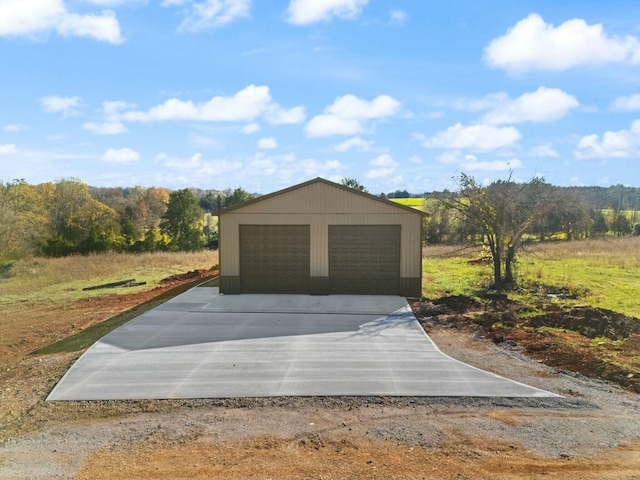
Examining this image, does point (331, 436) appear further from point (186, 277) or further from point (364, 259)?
point (186, 277)

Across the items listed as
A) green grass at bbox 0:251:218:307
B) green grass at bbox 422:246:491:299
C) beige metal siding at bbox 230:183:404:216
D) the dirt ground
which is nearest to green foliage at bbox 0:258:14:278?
green grass at bbox 0:251:218:307

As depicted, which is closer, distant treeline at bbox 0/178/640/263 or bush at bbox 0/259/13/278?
bush at bbox 0/259/13/278

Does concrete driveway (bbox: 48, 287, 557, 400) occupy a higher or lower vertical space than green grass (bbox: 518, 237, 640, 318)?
lower

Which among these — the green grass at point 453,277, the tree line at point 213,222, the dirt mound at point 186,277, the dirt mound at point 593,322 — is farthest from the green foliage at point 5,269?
the dirt mound at point 593,322

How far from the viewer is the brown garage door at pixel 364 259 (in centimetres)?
1678

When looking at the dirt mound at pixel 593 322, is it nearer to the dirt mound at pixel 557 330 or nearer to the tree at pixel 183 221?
the dirt mound at pixel 557 330

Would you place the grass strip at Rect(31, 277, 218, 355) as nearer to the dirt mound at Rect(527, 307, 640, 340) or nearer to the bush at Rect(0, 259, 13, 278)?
the dirt mound at Rect(527, 307, 640, 340)

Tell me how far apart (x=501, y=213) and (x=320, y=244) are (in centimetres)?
746

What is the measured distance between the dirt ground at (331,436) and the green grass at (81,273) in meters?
12.3

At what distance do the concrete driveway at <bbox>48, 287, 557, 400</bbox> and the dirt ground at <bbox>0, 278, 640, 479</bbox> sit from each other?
0.42 meters

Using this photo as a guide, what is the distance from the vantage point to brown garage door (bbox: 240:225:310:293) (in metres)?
17.0

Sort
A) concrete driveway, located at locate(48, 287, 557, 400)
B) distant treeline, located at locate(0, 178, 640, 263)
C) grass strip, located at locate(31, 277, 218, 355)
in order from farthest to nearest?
distant treeline, located at locate(0, 178, 640, 263) → grass strip, located at locate(31, 277, 218, 355) → concrete driveway, located at locate(48, 287, 557, 400)

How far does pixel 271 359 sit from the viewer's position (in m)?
10.0

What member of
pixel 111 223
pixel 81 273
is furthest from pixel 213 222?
pixel 81 273
